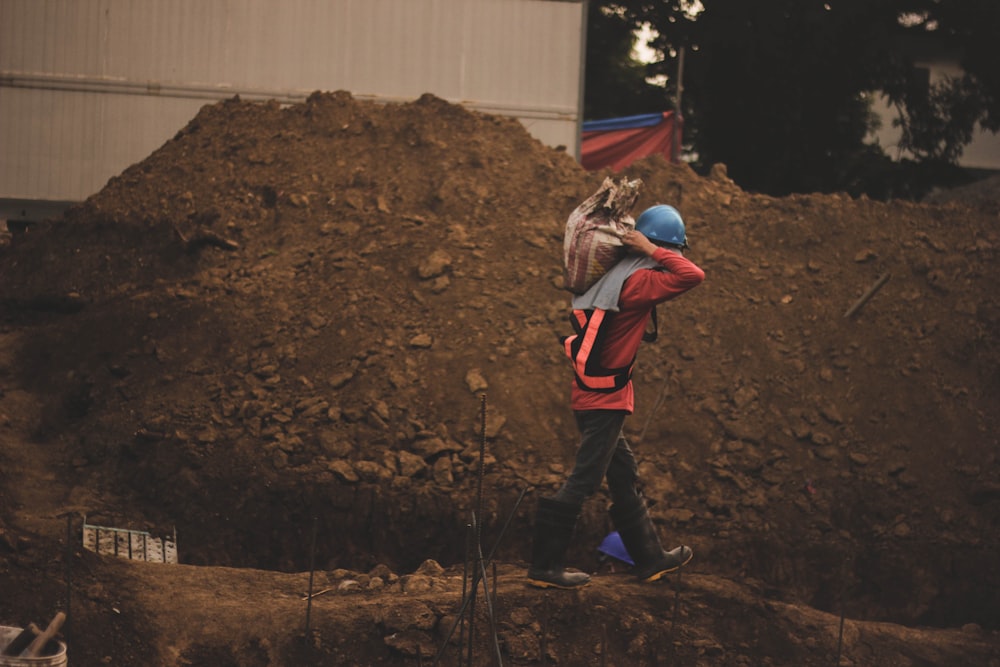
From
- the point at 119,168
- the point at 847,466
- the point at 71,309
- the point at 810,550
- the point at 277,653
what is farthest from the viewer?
the point at 119,168

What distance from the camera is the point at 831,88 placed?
15.7 meters

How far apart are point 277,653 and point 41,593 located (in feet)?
3.34

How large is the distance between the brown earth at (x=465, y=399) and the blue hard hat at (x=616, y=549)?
0.35 ft

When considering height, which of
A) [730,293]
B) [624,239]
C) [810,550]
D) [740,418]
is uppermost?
[624,239]

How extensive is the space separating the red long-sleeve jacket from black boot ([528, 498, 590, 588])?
464 millimetres

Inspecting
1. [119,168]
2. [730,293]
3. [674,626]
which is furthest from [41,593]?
[119,168]

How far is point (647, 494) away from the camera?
8008 millimetres

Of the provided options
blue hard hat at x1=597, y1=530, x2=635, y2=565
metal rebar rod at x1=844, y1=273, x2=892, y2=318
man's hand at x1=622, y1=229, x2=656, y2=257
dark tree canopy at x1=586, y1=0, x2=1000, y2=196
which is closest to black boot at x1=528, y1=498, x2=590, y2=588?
blue hard hat at x1=597, y1=530, x2=635, y2=565

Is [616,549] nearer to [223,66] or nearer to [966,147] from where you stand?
[223,66]

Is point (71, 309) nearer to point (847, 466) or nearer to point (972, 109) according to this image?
point (847, 466)

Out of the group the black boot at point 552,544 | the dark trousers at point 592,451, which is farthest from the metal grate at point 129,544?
the dark trousers at point 592,451

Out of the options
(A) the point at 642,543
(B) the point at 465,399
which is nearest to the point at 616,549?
(A) the point at 642,543

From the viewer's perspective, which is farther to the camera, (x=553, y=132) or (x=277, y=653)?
(x=553, y=132)

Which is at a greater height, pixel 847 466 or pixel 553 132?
pixel 553 132
